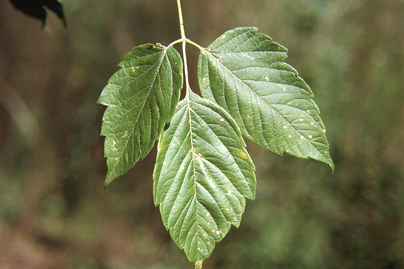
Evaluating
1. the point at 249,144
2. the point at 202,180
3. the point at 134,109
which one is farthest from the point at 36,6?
the point at 249,144

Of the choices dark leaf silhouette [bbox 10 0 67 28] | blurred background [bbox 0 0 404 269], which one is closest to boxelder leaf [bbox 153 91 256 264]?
dark leaf silhouette [bbox 10 0 67 28]

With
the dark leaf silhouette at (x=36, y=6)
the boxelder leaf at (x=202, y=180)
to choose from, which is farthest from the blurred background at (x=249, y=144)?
the boxelder leaf at (x=202, y=180)

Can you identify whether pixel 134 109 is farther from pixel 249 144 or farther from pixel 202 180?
pixel 249 144

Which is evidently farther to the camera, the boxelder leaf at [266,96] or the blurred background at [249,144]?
the blurred background at [249,144]

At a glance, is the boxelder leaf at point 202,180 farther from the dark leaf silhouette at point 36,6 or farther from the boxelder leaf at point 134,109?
the dark leaf silhouette at point 36,6

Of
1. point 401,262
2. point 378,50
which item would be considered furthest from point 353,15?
point 401,262

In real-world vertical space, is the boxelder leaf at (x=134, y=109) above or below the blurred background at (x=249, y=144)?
above

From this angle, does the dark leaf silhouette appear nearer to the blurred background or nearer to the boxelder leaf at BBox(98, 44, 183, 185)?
the boxelder leaf at BBox(98, 44, 183, 185)
